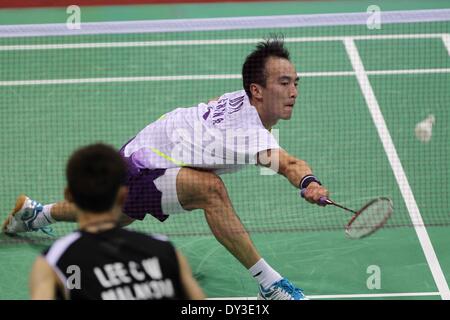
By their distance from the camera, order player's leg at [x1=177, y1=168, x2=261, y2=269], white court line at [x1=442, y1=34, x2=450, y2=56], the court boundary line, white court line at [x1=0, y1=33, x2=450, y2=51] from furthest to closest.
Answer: white court line at [x1=0, y1=33, x2=450, y2=51], white court line at [x1=442, y1=34, x2=450, y2=56], the court boundary line, player's leg at [x1=177, y1=168, x2=261, y2=269]

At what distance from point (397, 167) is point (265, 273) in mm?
2146

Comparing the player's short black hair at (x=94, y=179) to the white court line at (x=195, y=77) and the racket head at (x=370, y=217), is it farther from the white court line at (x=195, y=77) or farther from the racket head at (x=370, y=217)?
the white court line at (x=195, y=77)

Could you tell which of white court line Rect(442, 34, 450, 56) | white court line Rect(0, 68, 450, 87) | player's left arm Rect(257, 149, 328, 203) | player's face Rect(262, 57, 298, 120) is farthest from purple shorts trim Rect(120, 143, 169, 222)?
white court line Rect(442, 34, 450, 56)

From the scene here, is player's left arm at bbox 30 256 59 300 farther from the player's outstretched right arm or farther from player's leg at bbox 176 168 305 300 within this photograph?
player's leg at bbox 176 168 305 300

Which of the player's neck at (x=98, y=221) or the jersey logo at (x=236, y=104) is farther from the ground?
the jersey logo at (x=236, y=104)

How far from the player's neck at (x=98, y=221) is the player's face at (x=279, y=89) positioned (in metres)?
2.84

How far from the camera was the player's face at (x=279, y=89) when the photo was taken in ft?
21.2

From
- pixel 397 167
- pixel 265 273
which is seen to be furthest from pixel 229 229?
pixel 397 167

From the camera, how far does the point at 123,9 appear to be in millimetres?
10922

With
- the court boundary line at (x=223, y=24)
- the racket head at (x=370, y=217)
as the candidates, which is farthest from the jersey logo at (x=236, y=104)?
the court boundary line at (x=223, y=24)

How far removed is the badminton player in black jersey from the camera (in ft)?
12.1

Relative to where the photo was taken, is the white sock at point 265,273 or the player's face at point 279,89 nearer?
the white sock at point 265,273

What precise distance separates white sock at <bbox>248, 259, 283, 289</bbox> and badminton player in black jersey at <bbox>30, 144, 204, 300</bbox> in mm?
2482

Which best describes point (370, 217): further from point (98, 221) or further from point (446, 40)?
point (446, 40)
